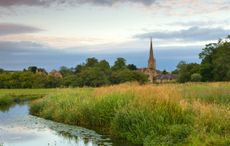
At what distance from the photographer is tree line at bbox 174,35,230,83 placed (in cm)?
7906

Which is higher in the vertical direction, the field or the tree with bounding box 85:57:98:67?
the tree with bounding box 85:57:98:67

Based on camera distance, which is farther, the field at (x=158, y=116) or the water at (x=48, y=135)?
the water at (x=48, y=135)

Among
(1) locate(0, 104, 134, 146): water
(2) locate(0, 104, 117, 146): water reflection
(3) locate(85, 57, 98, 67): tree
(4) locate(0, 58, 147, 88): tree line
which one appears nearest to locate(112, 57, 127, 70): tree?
(4) locate(0, 58, 147, 88): tree line

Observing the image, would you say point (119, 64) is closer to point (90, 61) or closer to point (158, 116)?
point (90, 61)

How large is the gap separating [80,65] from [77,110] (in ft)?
318

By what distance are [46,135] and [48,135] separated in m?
0.11

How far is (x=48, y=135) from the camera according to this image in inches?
868

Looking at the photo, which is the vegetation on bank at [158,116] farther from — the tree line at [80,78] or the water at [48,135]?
the tree line at [80,78]

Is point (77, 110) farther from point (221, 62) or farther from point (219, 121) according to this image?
point (221, 62)

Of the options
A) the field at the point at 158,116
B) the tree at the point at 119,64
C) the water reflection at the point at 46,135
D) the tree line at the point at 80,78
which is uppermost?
the tree at the point at 119,64

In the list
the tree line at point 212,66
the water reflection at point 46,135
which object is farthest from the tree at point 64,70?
the water reflection at point 46,135

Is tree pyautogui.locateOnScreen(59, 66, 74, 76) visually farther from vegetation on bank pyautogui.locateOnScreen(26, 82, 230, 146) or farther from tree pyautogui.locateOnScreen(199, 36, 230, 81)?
vegetation on bank pyautogui.locateOnScreen(26, 82, 230, 146)

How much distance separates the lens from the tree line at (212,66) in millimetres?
79062

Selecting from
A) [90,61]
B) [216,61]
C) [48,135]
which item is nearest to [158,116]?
[48,135]
